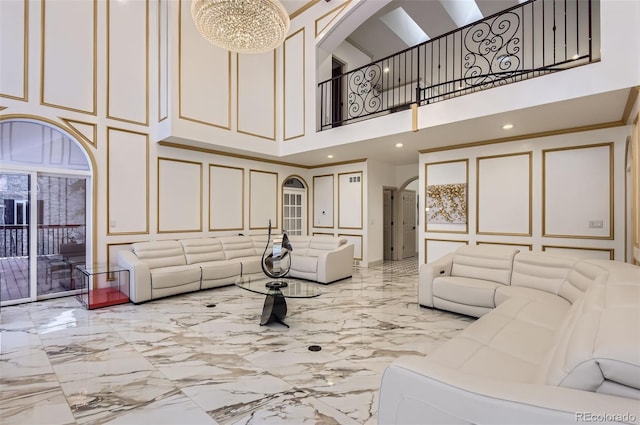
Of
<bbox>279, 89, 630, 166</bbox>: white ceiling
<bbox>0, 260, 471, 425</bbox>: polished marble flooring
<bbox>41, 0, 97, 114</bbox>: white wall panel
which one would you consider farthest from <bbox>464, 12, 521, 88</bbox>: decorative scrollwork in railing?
<bbox>41, 0, 97, 114</bbox>: white wall panel

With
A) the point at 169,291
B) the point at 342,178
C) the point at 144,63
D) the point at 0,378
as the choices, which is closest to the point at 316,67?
the point at 342,178

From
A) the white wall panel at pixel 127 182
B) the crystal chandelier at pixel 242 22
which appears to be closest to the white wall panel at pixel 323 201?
the white wall panel at pixel 127 182

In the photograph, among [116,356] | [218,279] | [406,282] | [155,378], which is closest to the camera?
[155,378]

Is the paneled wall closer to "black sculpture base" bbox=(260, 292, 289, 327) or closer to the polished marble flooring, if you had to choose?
the polished marble flooring

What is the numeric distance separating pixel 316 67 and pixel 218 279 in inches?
197

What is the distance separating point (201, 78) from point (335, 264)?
4567 millimetres

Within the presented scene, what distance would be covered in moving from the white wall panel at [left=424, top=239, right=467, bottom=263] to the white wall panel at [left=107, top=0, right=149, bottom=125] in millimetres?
6443

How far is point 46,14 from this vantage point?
4.82 m

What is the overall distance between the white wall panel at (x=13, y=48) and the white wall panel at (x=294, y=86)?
15.0 feet

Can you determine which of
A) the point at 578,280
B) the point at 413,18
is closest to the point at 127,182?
the point at 578,280

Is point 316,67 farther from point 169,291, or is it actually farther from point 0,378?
point 0,378

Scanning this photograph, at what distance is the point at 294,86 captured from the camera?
280 inches

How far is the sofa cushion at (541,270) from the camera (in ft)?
11.3

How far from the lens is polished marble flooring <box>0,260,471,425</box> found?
210 centimetres
